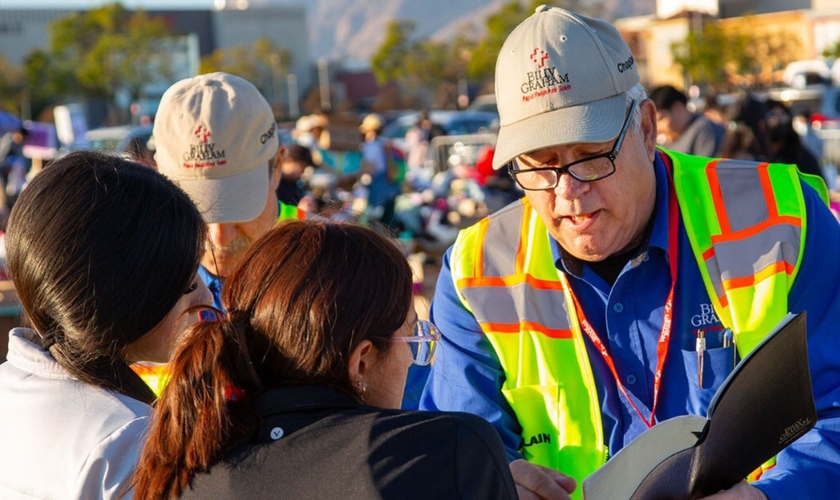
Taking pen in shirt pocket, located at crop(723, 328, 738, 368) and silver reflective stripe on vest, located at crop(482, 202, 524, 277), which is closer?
pen in shirt pocket, located at crop(723, 328, 738, 368)

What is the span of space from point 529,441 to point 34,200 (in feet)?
4.03

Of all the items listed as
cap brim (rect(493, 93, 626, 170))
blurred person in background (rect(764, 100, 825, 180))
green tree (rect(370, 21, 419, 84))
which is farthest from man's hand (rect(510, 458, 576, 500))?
green tree (rect(370, 21, 419, 84))

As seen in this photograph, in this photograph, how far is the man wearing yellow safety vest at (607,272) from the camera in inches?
96.1

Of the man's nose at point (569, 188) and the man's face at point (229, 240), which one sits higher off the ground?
the man's nose at point (569, 188)

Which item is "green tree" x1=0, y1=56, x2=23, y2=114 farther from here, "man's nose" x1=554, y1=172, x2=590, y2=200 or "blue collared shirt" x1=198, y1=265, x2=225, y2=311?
"man's nose" x1=554, y1=172, x2=590, y2=200

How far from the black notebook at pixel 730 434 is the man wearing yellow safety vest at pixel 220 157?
1527 millimetres

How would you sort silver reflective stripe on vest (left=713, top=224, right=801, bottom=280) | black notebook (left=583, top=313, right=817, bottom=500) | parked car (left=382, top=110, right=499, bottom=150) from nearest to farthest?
1. black notebook (left=583, top=313, right=817, bottom=500)
2. silver reflective stripe on vest (left=713, top=224, right=801, bottom=280)
3. parked car (left=382, top=110, right=499, bottom=150)

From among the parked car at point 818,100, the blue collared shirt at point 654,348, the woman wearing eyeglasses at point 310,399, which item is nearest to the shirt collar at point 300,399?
the woman wearing eyeglasses at point 310,399

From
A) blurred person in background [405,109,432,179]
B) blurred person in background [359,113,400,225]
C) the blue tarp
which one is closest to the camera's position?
blurred person in background [359,113,400,225]

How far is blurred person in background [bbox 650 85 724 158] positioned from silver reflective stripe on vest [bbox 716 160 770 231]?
516 centimetres

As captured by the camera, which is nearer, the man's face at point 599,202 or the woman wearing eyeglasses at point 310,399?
the woman wearing eyeglasses at point 310,399

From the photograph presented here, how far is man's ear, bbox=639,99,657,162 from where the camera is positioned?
261 cm

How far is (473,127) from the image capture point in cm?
2423

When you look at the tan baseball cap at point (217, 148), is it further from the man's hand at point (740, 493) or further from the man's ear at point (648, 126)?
the man's hand at point (740, 493)
